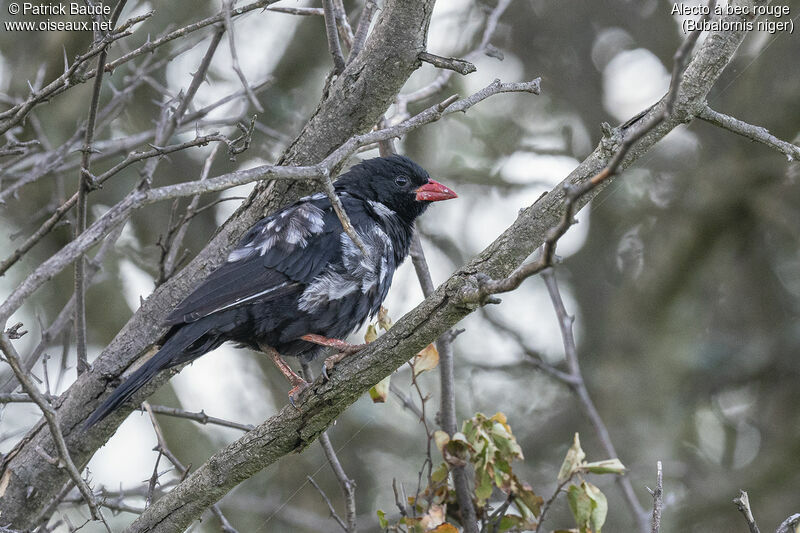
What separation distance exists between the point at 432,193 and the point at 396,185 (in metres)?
0.20

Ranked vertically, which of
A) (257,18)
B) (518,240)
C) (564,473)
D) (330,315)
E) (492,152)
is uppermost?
(257,18)

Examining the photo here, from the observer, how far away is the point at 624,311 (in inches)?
259

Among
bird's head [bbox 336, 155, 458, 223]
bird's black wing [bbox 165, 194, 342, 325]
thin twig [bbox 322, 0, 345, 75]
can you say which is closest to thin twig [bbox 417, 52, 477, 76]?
thin twig [bbox 322, 0, 345, 75]

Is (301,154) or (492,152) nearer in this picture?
(301,154)

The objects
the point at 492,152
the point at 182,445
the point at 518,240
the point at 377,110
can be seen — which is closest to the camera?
the point at 518,240

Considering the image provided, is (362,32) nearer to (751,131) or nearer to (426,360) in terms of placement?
(426,360)

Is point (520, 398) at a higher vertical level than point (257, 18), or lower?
lower

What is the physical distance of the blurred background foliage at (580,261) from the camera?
19.7 ft

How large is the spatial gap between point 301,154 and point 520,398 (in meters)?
4.95

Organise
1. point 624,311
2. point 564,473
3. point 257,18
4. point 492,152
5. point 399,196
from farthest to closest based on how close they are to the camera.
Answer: point 492,152 → point 257,18 → point 624,311 → point 399,196 → point 564,473

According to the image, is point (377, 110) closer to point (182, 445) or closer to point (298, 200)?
point (298, 200)

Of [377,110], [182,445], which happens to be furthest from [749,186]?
[182,445]

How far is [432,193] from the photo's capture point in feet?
14.4

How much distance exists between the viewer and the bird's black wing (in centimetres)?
343
